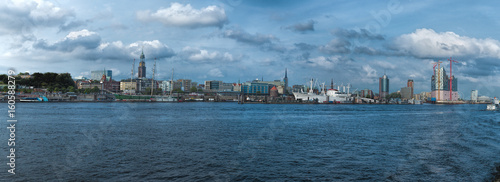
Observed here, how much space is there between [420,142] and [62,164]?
29431 mm

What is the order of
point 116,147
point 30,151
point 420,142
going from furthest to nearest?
point 420,142, point 116,147, point 30,151

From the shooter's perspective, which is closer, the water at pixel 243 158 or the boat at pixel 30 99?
the water at pixel 243 158

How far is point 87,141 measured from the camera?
28.0m

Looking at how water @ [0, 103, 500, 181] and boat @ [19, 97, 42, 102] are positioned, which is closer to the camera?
water @ [0, 103, 500, 181]

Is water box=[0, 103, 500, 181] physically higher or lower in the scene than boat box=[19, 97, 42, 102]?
lower

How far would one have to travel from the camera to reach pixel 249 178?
1681 cm

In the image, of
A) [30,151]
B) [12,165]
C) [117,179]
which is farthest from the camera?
[30,151]

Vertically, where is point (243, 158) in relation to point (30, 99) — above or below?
below

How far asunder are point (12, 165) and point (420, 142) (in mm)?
31898

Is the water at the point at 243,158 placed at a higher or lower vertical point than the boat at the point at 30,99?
lower

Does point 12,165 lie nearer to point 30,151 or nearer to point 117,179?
point 30,151

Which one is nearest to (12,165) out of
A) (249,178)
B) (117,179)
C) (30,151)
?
(30,151)

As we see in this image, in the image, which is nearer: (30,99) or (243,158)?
(243,158)

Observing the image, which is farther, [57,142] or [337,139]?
[337,139]
